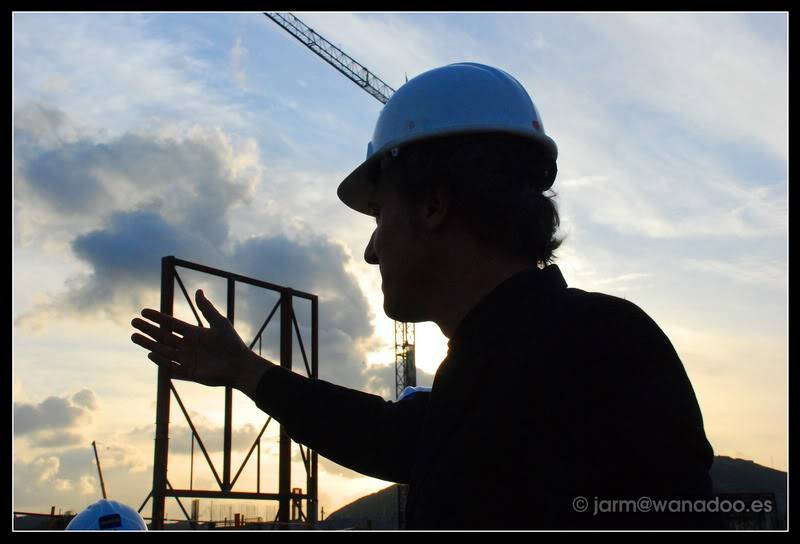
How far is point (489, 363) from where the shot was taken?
215 cm

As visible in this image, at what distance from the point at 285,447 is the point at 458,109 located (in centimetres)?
1951

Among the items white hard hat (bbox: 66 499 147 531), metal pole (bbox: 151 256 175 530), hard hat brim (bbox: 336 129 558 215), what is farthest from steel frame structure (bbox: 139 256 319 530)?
hard hat brim (bbox: 336 129 558 215)

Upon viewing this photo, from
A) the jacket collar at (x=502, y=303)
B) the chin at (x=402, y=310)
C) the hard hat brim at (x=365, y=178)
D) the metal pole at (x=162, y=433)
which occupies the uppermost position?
the metal pole at (x=162, y=433)

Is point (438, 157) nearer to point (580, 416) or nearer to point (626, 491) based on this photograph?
point (580, 416)

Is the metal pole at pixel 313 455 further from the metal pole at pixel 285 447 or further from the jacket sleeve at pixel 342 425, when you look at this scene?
the jacket sleeve at pixel 342 425

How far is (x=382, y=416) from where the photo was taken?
10.3 feet

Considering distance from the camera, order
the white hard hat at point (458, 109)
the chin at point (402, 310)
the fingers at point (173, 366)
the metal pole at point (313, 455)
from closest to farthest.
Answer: the chin at point (402, 310) < the white hard hat at point (458, 109) < the fingers at point (173, 366) < the metal pole at point (313, 455)

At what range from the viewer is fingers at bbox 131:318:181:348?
127 inches

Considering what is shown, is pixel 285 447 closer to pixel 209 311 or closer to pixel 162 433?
pixel 162 433

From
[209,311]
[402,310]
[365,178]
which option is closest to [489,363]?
[402,310]

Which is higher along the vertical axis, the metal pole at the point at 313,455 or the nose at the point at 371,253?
the metal pole at the point at 313,455

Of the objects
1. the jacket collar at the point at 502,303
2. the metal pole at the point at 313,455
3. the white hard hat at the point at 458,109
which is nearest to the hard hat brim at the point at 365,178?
the white hard hat at the point at 458,109

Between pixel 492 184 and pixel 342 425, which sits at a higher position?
pixel 492 184

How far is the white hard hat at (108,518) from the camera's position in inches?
286
